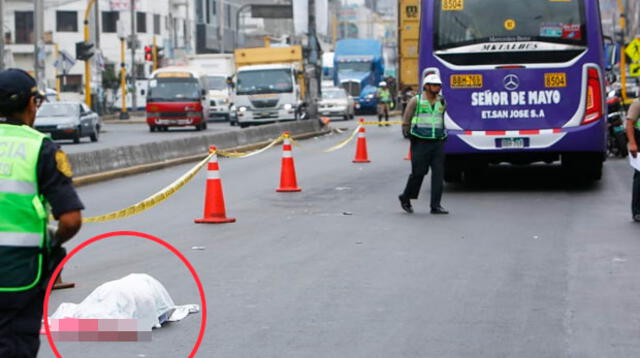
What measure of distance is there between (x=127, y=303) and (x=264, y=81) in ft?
130

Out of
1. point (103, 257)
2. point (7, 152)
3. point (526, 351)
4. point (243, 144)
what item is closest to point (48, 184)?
point (7, 152)

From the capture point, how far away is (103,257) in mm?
11328

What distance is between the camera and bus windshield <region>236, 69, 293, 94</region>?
151 feet

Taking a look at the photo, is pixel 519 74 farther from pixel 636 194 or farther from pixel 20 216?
pixel 20 216

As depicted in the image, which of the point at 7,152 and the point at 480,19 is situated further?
the point at 480,19

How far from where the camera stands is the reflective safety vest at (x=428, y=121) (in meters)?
15.4

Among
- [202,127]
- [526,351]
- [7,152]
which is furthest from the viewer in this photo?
[202,127]

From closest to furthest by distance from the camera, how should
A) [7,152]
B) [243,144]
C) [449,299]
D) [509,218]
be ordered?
[7,152]
[449,299]
[509,218]
[243,144]

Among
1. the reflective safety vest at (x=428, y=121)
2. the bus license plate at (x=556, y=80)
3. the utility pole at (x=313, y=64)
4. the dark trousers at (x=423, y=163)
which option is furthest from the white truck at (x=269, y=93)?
the dark trousers at (x=423, y=163)

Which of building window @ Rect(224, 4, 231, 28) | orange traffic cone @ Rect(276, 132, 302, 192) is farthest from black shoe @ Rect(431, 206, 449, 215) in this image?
building window @ Rect(224, 4, 231, 28)

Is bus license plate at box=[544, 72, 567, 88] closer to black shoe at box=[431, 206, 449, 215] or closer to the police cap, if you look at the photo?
black shoe at box=[431, 206, 449, 215]

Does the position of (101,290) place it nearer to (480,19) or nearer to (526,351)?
(526,351)

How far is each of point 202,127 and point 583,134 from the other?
31.8 m

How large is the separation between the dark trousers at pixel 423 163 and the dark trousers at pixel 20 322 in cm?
1089
